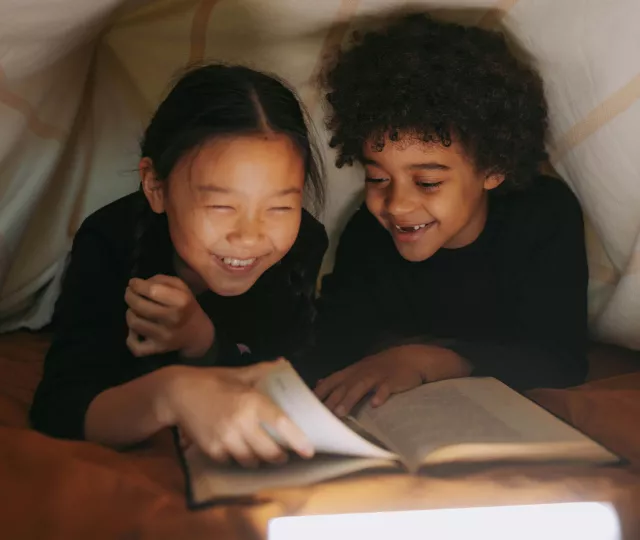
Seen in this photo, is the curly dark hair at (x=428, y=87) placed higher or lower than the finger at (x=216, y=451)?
higher

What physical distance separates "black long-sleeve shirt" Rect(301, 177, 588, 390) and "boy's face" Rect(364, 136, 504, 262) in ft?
0.09

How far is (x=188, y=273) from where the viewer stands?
59 cm

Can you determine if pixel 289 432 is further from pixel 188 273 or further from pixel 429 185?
pixel 429 185

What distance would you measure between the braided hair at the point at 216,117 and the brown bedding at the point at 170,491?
0.16m

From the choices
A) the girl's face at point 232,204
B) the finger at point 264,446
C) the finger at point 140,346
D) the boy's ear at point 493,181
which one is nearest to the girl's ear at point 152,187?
the girl's face at point 232,204

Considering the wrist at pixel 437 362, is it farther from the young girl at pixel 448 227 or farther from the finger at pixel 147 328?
the finger at pixel 147 328

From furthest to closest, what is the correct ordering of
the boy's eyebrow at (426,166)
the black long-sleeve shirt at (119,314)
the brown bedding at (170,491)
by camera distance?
the boy's eyebrow at (426,166) → the black long-sleeve shirt at (119,314) → the brown bedding at (170,491)

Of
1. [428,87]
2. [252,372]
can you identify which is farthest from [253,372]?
[428,87]

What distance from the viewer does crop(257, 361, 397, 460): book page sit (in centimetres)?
50

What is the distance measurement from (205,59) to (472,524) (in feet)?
1.47

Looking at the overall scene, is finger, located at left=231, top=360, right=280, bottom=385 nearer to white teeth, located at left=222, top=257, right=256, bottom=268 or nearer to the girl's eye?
white teeth, located at left=222, top=257, right=256, bottom=268

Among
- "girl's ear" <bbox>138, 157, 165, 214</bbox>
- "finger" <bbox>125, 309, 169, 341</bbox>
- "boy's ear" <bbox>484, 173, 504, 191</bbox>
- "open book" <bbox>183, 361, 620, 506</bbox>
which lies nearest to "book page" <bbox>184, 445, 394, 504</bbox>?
"open book" <bbox>183, 361, 620, 506</bbox>

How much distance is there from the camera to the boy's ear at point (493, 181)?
718 millimetres

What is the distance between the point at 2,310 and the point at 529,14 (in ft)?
1.90
